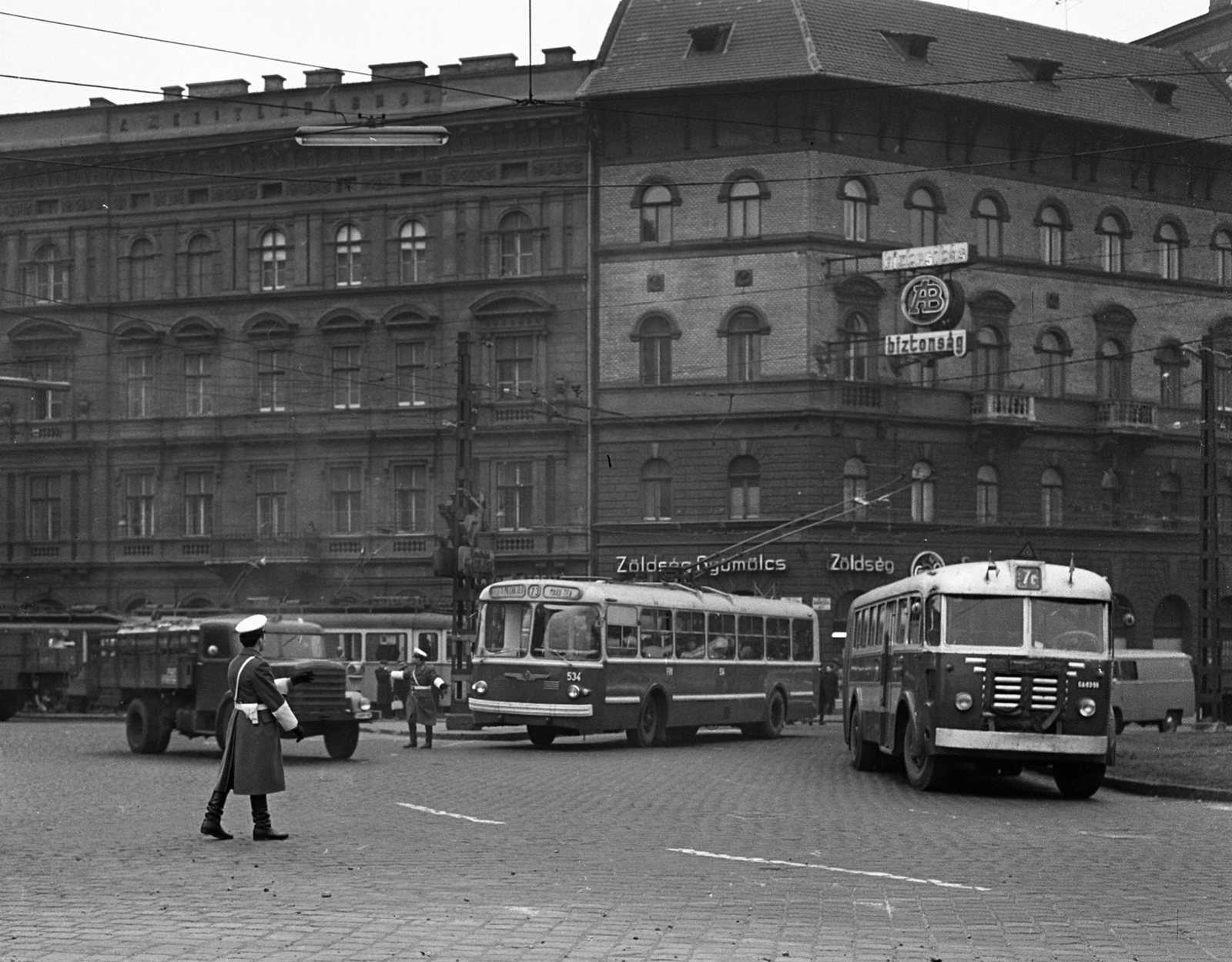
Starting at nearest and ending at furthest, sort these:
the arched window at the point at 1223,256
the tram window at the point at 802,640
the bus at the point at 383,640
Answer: the tram window at the point at 802,640, the bus at the point at 383,640, the arched window at the point at 1223,256

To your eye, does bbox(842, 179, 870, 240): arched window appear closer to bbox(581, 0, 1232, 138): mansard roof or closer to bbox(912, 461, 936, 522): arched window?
bbox(581, 0, 1232, 138): mansard roof

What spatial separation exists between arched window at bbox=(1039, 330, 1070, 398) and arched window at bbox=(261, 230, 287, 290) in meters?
23.1

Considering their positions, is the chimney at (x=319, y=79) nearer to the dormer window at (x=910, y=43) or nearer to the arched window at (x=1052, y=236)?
the dormer window at (x=910, y=43)

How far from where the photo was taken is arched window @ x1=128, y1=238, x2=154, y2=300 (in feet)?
214

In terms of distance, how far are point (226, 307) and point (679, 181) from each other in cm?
1501

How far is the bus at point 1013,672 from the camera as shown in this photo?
911 inches

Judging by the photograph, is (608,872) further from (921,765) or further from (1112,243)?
(1112,243)

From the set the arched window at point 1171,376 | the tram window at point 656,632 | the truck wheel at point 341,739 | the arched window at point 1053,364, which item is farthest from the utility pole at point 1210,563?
the arched window at point 1171,376

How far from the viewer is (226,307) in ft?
212

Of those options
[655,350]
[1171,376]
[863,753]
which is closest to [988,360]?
[1171,376]

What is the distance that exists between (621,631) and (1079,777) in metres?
12.0

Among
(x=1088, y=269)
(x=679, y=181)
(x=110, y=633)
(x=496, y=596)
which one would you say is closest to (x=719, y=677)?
(x=496, y=596)

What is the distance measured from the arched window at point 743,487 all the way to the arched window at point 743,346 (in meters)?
2.39

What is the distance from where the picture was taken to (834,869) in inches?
570
